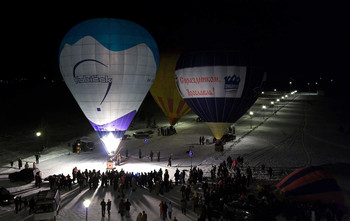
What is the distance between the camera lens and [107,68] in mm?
17812

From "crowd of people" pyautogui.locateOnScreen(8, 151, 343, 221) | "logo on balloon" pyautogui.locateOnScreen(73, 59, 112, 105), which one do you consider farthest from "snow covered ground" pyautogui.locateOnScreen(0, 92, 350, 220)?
"logo on balloon" pyautogui.locateOnScreen(73, 59, 112, 105)

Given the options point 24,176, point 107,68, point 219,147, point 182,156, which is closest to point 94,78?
point 107,68

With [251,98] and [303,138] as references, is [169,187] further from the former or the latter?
[303,138]

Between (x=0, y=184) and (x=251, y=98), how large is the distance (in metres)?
15.0

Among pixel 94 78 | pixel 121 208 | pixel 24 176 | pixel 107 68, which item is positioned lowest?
pixel 121 208

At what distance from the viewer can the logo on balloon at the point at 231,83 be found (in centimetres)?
1901

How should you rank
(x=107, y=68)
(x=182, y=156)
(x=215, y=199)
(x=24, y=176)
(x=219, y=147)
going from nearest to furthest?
(x=215, y=199), (x=24, y=176), (x=107, y=68), (x=182, y=156), (x=219, y=147)

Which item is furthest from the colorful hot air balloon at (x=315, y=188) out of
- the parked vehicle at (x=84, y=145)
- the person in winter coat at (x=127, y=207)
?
the parked vehicle at (x=84, y=145)

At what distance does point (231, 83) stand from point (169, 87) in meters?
9.33

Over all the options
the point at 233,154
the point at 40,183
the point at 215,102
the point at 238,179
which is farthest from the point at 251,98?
the point at 40,183

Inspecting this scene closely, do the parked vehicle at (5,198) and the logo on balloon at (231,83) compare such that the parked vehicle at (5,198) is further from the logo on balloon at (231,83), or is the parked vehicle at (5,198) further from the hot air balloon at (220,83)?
the logo on balloon at (231,83)

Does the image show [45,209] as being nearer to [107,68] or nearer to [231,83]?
[107,68]

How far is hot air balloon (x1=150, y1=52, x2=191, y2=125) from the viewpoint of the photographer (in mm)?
27500

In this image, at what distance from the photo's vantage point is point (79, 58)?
58.7 ft
